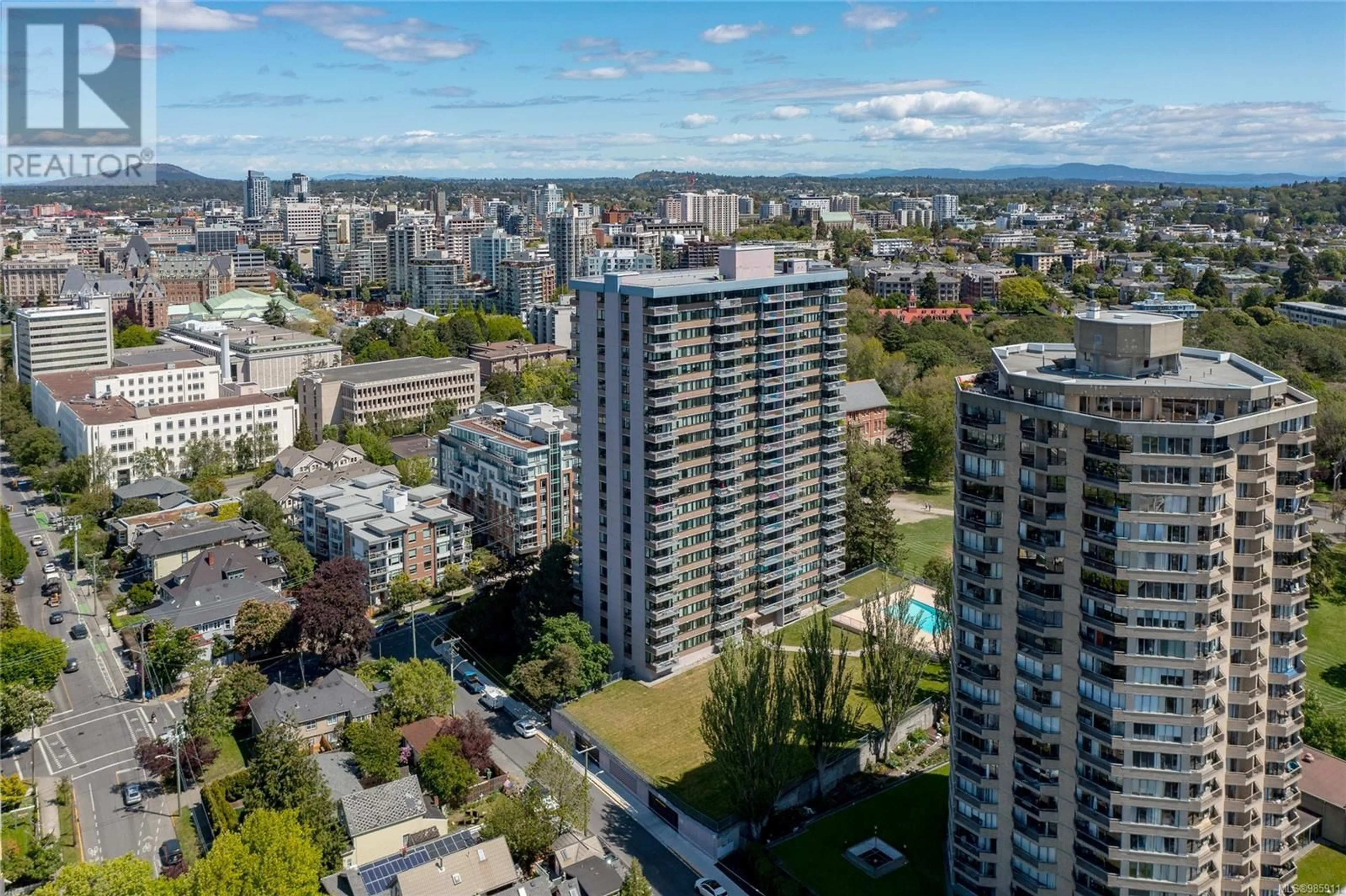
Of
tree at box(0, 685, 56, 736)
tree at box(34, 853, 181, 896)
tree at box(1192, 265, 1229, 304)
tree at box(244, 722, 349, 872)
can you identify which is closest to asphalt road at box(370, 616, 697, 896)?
tree at box(244, 722, 349, 872)

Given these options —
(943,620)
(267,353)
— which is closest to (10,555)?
(267,353)

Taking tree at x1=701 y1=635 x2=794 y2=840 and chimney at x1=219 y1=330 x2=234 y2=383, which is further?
chimney at x1=219 y1=330 x2=234 y2=383

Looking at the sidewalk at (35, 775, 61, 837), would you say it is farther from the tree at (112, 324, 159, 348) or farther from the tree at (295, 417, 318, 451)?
the tree at (112, 324, 159, 348)

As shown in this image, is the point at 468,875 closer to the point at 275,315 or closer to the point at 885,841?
the point at 885,841

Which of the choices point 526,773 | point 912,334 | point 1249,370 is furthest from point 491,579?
point 912,334

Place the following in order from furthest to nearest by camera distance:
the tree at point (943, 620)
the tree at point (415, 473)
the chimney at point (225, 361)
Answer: the chimney at point (225, 361), the tree at point (415, 473), the tree at point (943, 620)

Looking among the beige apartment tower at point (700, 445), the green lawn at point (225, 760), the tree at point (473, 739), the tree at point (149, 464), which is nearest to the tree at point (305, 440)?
the tree at point (149, 464)

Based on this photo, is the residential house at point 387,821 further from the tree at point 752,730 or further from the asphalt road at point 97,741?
the tree at point 752,730
